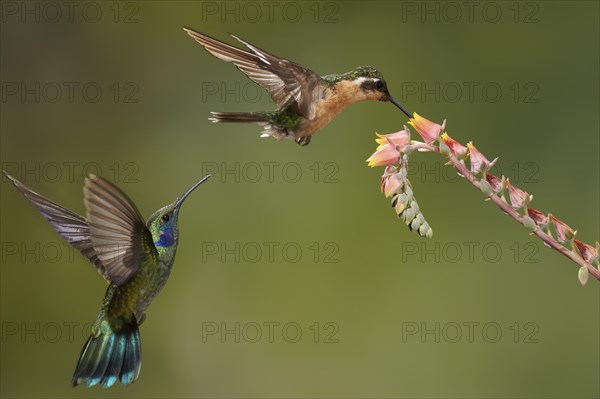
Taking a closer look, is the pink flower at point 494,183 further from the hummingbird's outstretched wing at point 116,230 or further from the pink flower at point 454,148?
the hummingbird's outstretched wing at point 116,230

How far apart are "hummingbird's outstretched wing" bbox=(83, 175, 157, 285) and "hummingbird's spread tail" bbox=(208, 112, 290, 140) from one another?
0.70ft

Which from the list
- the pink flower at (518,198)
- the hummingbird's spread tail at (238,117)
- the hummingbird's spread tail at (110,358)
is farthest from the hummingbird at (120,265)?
the pink flower at (518,198)

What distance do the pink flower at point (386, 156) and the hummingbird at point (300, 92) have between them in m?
0.07

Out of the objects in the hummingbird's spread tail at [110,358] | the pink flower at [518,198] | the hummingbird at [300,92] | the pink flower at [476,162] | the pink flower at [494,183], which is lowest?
the hummingbird's spread tail at [110,358]

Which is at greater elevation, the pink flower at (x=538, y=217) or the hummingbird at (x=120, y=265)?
the pink flower at (x=538, y=217)

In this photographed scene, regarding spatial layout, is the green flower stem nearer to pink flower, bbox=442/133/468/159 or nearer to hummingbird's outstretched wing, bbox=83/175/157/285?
pink flower, bbox=442/133/468/159

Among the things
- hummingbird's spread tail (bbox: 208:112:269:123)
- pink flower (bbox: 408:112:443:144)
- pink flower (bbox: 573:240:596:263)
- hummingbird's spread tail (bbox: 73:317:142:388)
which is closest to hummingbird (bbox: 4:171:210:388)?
hummingbird's spread tail (bbox: 73:317:142:388)

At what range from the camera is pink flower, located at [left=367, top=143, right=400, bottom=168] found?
1382mm

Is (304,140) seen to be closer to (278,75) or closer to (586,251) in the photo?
(278,75)

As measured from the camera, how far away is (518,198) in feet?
4.43

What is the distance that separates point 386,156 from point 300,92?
8.8 inches

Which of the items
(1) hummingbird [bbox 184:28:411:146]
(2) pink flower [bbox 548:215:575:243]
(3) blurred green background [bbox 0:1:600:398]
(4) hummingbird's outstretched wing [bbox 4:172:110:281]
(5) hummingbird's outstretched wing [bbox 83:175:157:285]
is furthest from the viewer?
(3) blurred green background [bbox 0:1:600:398]

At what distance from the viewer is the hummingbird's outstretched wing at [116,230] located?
1.21m

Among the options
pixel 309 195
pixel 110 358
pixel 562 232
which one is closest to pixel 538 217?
pixel 562 232
